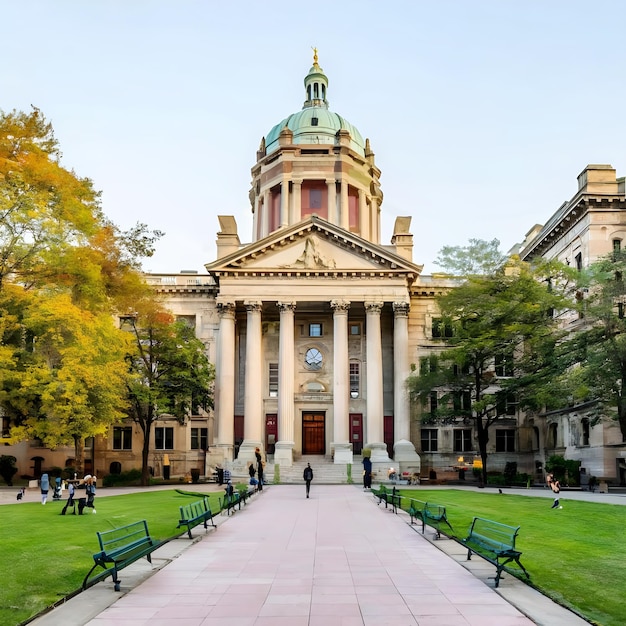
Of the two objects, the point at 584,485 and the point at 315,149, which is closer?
the point at 584,485

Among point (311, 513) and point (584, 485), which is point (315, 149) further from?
point (311, 513)

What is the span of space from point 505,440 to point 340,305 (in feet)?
60.9

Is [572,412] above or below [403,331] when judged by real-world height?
below

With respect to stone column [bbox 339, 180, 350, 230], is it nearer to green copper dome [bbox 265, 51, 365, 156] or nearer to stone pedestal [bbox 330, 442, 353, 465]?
green copper dome [bbox 265, 51, 365, 156]

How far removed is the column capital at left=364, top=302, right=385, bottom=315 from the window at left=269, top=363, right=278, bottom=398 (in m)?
9.87

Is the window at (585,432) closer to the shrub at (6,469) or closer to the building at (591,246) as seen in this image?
the building at (591,246)

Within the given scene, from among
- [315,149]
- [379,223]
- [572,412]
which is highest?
[315,149]

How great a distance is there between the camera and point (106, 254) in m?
47.8

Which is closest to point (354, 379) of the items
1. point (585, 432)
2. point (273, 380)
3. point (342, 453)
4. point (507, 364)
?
point (273, 380)

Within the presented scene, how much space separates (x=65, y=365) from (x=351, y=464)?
72.1 feet

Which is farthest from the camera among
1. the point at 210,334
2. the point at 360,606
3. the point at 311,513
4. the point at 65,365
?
the point at 210,334

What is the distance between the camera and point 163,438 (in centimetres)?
6234

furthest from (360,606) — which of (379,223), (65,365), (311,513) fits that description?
(379,223)

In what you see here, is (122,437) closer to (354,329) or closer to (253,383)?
(253,383)
